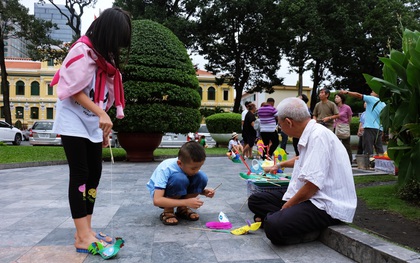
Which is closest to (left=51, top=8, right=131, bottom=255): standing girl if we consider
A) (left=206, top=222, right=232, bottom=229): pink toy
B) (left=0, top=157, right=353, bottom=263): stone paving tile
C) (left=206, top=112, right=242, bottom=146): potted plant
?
(left=0, top=157, right=353, bottom=263): stone paving tile

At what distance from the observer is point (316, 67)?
27.8m

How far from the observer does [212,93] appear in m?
52.9

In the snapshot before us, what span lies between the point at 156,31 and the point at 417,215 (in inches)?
305

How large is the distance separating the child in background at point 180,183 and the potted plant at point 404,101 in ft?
5.73

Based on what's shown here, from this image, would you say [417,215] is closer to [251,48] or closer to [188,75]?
[188,75]

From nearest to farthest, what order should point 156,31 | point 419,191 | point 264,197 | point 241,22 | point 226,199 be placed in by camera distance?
1. point 264,197
2. point 419,191
3. point 226,199
4. point 156,31
5. point 241,22

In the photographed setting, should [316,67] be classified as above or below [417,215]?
above

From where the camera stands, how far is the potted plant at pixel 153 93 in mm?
8664

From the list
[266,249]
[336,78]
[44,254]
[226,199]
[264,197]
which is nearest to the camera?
[44,254]

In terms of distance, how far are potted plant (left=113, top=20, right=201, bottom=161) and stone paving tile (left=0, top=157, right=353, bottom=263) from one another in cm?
388

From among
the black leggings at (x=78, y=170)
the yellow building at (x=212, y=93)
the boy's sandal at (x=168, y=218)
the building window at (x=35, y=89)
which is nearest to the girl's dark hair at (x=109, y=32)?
the black leggings at (x=78, y=170)

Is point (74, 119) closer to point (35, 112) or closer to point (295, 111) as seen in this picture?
point (295, 111)

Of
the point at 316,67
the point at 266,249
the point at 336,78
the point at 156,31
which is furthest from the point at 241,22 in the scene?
the point at 266,249

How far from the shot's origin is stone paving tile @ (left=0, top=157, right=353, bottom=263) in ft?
8.02
